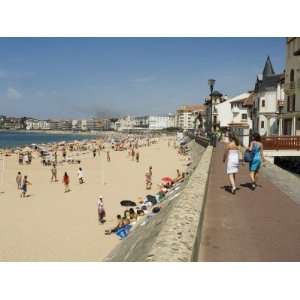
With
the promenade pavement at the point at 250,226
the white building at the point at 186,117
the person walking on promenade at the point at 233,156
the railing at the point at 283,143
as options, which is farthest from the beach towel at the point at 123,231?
the white building at the point at 186,117

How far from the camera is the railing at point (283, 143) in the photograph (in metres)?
19.2

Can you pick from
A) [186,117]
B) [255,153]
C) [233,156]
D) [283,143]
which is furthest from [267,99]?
[186,117]

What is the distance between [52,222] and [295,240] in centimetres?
1083

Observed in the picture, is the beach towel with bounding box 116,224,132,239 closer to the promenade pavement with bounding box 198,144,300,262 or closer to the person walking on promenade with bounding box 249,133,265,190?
the promenade pavement with bounding box 198,144,300,262

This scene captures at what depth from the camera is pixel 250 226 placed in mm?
6156

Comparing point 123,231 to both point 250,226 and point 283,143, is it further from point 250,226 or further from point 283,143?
point 283,143

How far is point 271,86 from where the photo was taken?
38156 millimetres

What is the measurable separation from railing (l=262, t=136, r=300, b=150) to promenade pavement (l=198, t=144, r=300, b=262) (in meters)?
10.4

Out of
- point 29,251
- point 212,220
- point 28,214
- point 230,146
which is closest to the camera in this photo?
point 212,220

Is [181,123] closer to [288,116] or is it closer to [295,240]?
[288,116]

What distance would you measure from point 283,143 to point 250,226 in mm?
14551

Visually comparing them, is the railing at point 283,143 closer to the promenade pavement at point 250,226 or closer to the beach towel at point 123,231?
the promenade pavement at point 250,226
